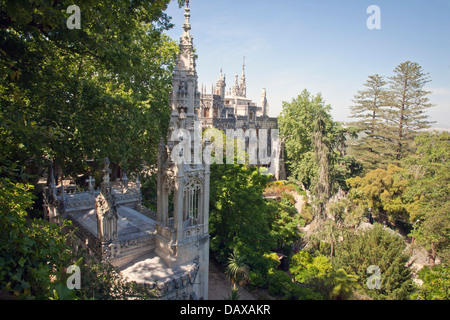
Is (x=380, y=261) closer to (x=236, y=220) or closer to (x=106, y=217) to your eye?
(x=236, y=220)

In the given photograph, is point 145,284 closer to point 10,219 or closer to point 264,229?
point 10,219

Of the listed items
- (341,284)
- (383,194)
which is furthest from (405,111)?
(341,284)

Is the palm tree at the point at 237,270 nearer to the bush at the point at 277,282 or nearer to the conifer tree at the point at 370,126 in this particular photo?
the bush at the point at 277,282

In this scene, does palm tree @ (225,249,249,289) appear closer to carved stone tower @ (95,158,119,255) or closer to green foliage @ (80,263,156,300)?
carved stone tower @ (95,158,119,255)

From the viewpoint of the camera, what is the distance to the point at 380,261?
13.2 m

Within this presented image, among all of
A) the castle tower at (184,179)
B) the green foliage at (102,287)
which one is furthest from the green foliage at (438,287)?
the green foliage at (102,287)

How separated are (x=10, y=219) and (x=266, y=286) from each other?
13145 mm

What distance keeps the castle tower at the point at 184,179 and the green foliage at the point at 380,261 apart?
351 inches

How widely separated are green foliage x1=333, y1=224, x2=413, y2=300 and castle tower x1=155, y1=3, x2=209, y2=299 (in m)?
8.93

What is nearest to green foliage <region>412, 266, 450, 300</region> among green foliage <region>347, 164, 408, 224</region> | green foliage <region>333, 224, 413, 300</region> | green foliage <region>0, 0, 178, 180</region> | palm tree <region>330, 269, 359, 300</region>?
palm tree <region>330, 269, 359, 300</region>

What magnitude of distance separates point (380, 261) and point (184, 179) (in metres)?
11.0

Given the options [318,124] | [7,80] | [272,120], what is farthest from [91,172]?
[272,120]

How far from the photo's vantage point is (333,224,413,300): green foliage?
12805 millimetres

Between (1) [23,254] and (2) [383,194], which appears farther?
(2) [383,194]
